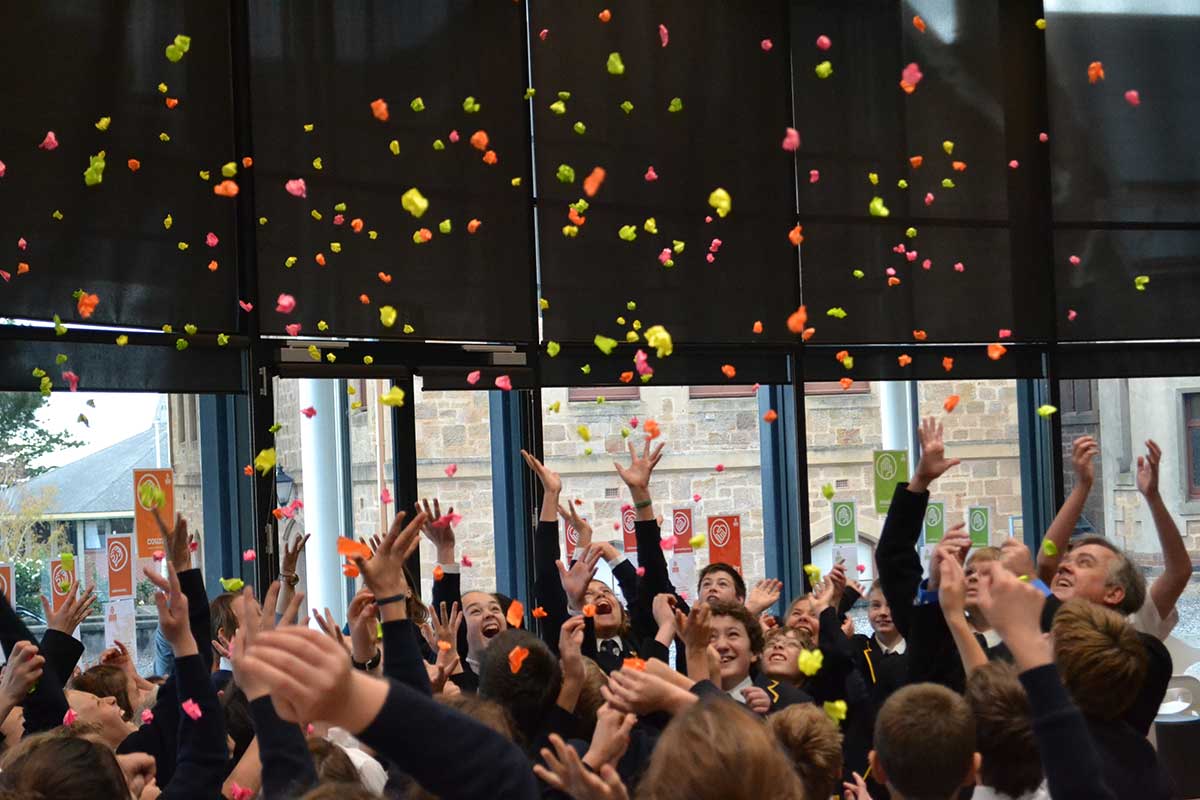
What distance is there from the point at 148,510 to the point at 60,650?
2.44 m

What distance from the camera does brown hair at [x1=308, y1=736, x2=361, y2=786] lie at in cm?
240

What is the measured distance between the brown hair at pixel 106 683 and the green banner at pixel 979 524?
5.43m

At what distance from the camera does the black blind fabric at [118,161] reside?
544 cm

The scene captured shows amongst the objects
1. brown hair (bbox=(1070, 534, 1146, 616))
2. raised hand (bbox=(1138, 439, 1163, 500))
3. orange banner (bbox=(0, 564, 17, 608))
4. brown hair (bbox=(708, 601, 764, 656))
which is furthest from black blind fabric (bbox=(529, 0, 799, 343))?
brown hair (bbox=(1070, 534, 1146, 616))

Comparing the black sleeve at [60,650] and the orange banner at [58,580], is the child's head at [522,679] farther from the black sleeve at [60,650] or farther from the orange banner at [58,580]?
the orange banner at [58,580]

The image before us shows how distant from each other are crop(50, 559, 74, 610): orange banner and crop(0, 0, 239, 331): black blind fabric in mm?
1061

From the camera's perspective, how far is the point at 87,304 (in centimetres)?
555

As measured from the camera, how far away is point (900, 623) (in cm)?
346

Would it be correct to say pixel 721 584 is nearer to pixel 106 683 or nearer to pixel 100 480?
pixel 106 683

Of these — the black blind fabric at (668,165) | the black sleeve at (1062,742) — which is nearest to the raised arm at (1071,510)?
the black sleeve at (1062,742)

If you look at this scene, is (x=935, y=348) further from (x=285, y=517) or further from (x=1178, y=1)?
(x=285, y=517)

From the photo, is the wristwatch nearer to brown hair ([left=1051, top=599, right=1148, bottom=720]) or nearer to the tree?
brown hair ([left=1051, top=599, right=1148, bottom=720])

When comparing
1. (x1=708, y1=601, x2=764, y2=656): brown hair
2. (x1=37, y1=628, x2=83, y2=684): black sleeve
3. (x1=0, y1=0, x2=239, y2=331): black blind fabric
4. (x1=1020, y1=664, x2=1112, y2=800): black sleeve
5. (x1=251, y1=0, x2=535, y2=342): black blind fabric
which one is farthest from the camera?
(x1=251, y1=0, x2=535, y2=342): black blind fabric

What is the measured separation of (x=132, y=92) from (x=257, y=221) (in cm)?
76
